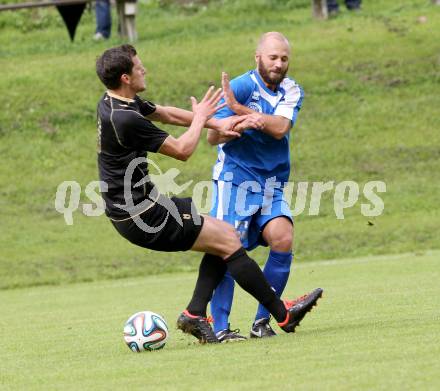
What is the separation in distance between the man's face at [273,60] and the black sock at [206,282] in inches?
54.0

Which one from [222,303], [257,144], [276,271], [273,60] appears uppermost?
[273,60]

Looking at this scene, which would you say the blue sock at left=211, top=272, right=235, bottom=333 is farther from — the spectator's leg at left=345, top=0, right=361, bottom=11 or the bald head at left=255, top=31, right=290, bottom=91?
the spectator's leg at left=345, top=0, right=361, bottom=11

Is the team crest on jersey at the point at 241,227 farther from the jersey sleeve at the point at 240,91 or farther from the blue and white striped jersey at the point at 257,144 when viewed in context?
the jersey sleeve at the point at 240,91

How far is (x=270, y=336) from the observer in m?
8.64

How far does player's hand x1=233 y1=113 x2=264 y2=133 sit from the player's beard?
442mm

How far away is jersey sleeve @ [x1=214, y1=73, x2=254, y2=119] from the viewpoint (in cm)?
887

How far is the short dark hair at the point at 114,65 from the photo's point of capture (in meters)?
8.11

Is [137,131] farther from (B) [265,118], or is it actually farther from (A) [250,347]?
(A) [250,347]

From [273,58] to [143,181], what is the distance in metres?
1.43

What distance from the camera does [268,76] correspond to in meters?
8.88

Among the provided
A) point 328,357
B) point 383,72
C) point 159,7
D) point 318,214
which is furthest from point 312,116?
point 328,357

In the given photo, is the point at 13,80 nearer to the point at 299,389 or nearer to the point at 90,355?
the point at 90,355

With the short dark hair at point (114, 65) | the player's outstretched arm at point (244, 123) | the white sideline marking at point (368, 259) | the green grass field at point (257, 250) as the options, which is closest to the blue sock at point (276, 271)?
the green grass field at point (257, 250)

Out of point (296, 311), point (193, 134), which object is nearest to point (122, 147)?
point (193, 134)
